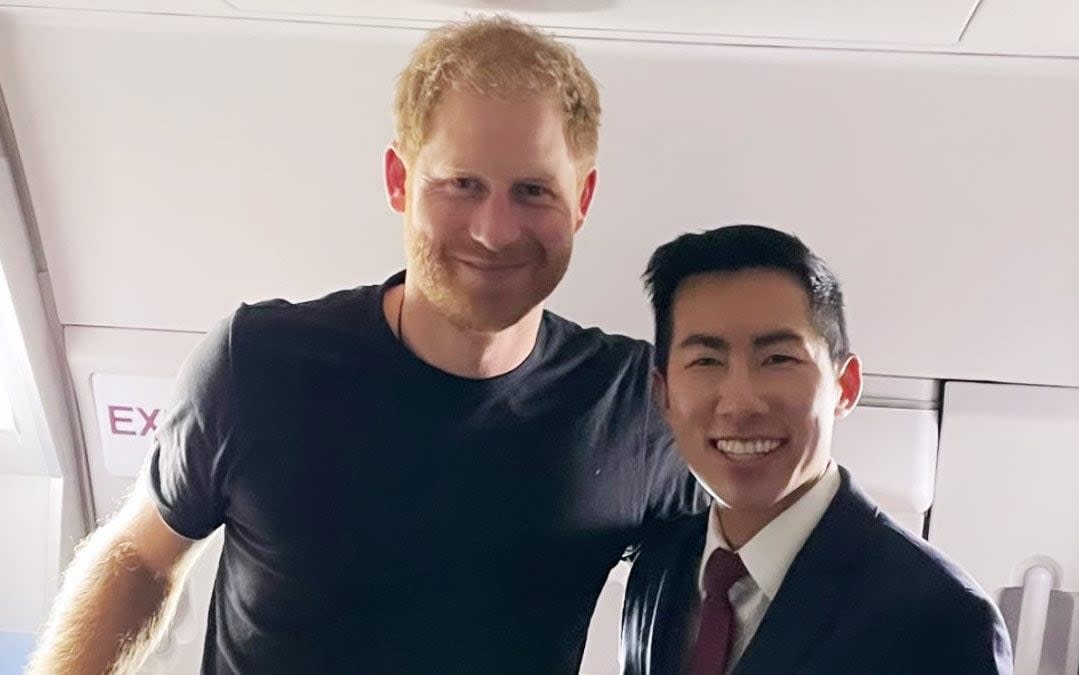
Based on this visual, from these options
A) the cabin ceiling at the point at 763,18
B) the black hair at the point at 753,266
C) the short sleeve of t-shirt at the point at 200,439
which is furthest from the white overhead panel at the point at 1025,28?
the short sleeve of t-shirt at the point at 200,439

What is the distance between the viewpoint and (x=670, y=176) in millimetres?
1174

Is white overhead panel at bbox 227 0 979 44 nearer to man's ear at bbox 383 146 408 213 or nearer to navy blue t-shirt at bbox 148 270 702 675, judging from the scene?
man's ear at bbox 383 146 408 213

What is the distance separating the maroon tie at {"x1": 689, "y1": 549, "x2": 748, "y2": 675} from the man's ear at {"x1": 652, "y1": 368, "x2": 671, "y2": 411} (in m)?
0.14

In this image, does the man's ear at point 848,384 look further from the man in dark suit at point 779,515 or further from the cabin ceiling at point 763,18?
the cabin ceiling at point 763,18

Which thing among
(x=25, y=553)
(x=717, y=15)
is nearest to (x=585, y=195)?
(x=717, y=15)

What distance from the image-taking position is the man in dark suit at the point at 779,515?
896mm

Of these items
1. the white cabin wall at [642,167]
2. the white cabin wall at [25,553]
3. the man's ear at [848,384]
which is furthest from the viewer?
the white cabin wall at [25,553]

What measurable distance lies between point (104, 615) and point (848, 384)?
771mm

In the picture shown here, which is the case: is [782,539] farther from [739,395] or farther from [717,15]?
[717,15]

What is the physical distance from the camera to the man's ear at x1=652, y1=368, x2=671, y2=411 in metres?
1.01

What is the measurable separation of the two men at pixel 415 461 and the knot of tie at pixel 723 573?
0.15m

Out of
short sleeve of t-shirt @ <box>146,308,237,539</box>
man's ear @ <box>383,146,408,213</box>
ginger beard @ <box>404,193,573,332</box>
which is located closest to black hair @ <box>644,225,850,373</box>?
ginger beard @ <box>404,193,573,332</box>

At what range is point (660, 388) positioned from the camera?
1.03 m

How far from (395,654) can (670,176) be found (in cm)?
55
